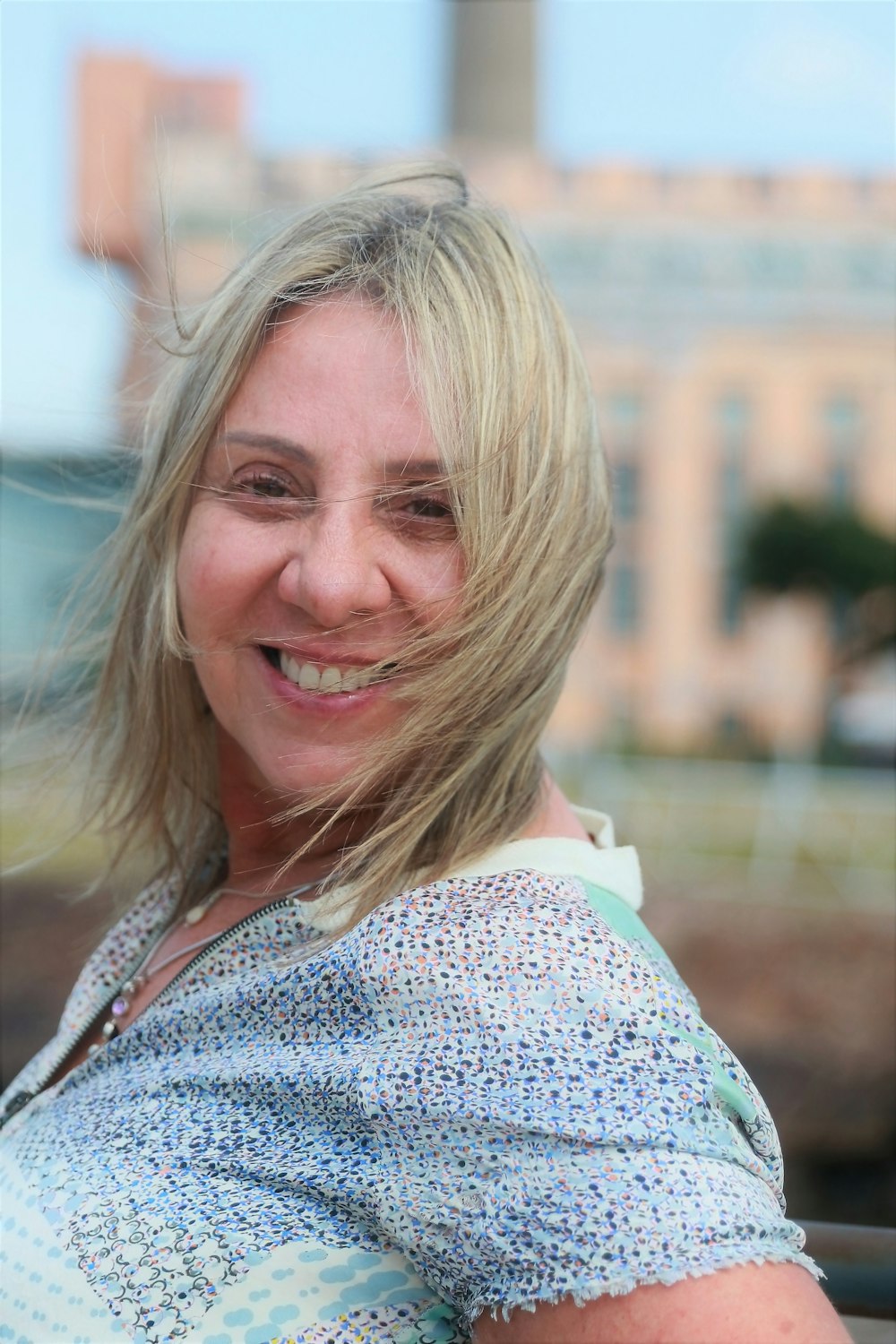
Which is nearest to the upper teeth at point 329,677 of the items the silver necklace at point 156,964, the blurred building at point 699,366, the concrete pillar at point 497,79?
the silver necklace at point 156,964

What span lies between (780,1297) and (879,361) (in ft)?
73.0

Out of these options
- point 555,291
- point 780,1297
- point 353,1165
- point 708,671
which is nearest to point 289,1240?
point 353,1165

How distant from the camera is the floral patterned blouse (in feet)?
2.48

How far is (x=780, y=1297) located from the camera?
0.73m

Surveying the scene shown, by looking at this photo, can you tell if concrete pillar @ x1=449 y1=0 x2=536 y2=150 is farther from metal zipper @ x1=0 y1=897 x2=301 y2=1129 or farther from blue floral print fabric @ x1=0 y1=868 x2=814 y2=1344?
blue floral print fabric @ x1=0 y1=868 x2=814 y2=1344

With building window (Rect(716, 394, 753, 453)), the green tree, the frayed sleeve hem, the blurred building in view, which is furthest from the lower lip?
building window (Rect(716, 394, 753, 453))

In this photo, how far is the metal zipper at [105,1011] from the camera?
3.56 feet

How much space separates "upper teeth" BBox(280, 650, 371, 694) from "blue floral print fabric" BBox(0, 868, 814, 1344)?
0.19m

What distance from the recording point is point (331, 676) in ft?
3.46

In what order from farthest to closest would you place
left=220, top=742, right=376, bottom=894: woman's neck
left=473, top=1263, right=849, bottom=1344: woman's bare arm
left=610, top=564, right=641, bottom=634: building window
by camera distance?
left=610, top=564, right=641, bottom=634: building window < left=220, top=742, right=376, bottom=894: woman's neck < left=473, top=1263, right=849, bottom=1344: woman's bare arm

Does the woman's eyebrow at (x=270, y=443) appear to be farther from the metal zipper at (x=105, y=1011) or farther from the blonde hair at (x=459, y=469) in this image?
the metal zipper at (x=105, y=1011)

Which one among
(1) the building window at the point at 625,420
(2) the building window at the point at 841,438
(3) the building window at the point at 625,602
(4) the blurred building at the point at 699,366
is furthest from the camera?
(1) the building window at the point at 625,420

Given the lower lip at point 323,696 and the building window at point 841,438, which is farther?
the building window at point 841,438

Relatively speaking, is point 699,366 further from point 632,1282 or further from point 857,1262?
point 632,1282
